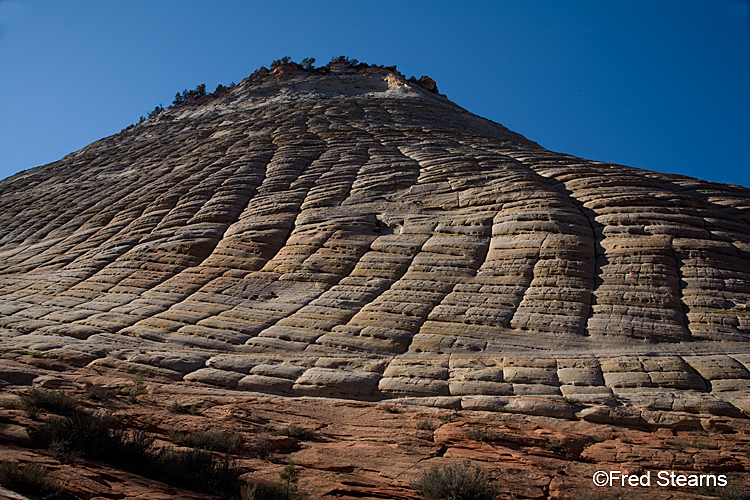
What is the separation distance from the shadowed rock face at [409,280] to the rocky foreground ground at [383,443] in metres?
0.51

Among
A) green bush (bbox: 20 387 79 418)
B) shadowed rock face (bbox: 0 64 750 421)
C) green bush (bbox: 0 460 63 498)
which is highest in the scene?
shadowed rock face (bbox: 0 64 750 421)

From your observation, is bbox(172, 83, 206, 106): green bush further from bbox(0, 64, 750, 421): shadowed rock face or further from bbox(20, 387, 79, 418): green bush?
bbox(20, 387, 79, 418): green bush

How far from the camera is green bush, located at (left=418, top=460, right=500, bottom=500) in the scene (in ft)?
15.6

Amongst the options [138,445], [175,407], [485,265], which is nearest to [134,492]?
[138,445]

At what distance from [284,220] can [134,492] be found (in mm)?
11221

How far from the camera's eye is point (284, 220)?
15156 mm

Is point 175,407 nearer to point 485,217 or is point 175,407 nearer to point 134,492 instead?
point 134,492

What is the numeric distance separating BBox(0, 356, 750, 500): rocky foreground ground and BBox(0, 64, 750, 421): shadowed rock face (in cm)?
51

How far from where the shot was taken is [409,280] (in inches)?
462

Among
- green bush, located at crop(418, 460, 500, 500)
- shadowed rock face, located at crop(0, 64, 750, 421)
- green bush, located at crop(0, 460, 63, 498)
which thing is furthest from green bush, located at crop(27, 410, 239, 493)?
shadowed rock face, located at crop(0, 64, 750, 421)

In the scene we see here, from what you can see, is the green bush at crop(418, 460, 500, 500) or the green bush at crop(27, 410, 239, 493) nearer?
the green bush at crop(418, 460, 500, 500)

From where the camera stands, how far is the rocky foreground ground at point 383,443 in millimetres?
5074

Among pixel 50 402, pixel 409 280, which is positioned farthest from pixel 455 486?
pixel 409 280

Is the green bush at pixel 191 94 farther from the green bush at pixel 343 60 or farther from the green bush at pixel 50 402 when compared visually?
the green bush at pixel 50 402
